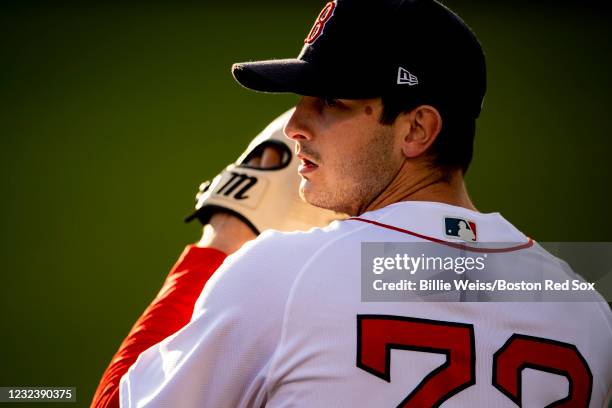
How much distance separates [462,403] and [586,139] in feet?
9.38

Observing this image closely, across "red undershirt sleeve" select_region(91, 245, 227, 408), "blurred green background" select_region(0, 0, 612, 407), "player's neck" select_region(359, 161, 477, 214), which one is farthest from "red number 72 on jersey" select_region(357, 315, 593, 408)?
"blurred green background" select_region(0, 0, 612, 407)

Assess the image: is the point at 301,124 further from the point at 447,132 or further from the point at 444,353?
the point at 444,353

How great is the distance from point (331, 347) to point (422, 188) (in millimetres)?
308

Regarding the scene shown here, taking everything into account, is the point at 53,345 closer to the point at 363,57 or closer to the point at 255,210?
the point at 255,210

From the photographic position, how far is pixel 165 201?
355 centimetres

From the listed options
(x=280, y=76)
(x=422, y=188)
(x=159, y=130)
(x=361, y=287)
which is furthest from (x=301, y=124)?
(x=159, y=130)

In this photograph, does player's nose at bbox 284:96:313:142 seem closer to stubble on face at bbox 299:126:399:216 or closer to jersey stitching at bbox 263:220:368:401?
stubble on face at bbox 299:126:399:216

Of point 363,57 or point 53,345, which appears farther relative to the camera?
point 53,345

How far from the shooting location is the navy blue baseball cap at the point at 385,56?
108 centimetres

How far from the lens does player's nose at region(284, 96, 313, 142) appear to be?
115cm

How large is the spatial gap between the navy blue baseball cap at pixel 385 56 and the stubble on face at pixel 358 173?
73 millimetres

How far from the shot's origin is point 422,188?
3.64 feet

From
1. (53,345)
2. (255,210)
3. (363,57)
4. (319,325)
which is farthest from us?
(53,345)

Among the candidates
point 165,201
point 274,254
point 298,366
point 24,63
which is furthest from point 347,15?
point 24,63
